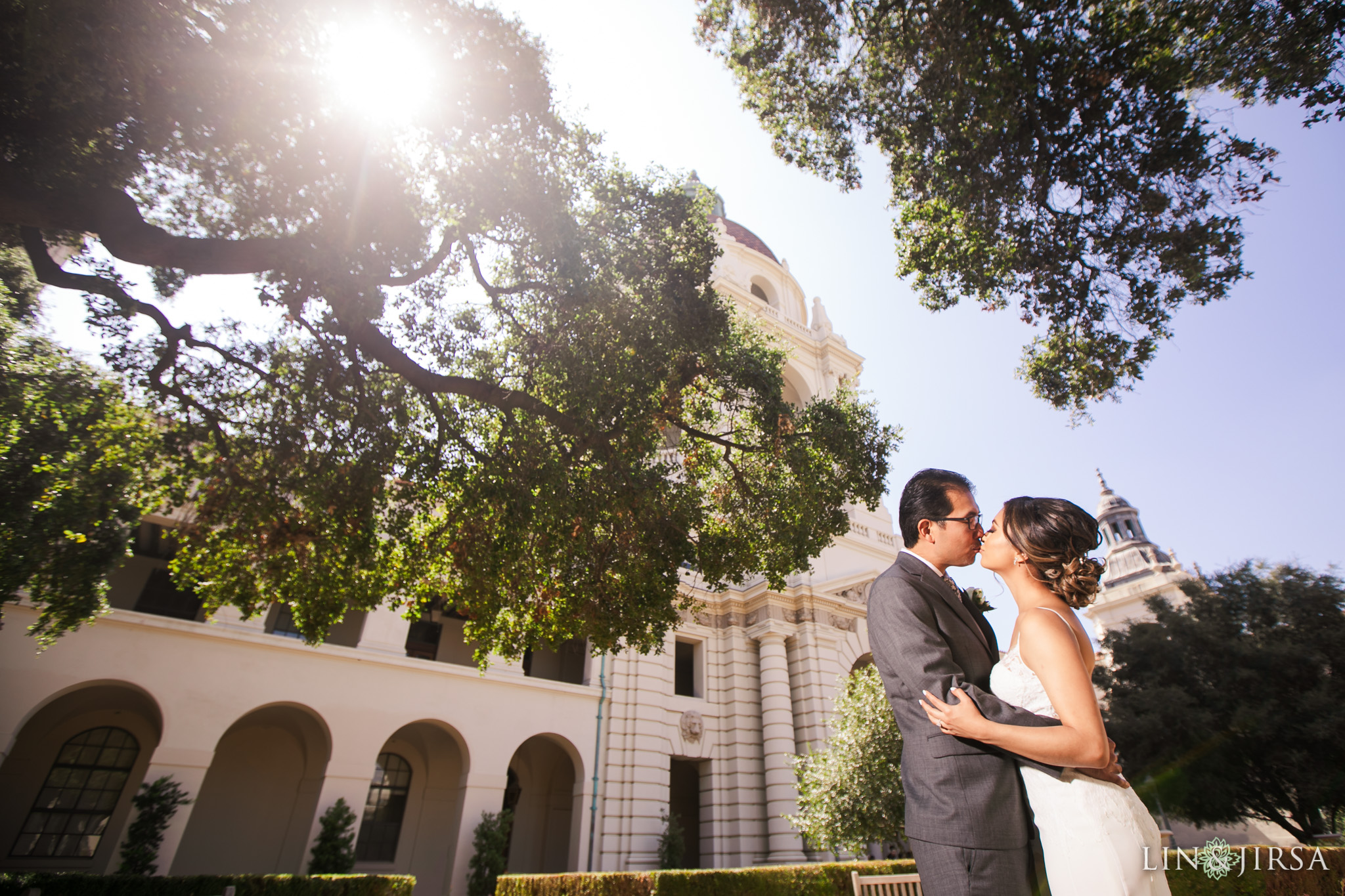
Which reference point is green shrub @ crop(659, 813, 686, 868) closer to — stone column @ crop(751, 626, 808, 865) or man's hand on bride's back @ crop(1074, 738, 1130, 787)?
stone column @ crop(751, 626, 808, 865)

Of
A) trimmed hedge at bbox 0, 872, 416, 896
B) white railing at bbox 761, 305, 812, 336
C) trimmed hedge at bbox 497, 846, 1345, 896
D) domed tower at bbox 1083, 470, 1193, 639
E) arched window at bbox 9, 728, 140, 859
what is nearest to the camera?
trimmed hedge at bbox 0, 872, 416, 896

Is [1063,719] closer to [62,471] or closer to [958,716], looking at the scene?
[958,716]

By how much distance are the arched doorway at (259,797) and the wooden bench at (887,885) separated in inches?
477

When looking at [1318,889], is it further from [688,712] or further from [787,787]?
[688,712]

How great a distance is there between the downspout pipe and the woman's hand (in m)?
15.2

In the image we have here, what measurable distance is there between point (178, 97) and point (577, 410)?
17.4 feet

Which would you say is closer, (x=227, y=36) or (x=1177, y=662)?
(x=227, y=36)

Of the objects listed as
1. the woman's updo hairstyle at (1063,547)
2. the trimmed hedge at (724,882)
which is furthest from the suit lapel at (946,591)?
the trimmed hedge at (724,882)

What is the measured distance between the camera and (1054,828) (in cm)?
209

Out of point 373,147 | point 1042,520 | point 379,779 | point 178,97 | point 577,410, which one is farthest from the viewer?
point 379,779

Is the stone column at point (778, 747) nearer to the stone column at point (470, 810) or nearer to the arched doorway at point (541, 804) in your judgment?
the arched doorway at point (541, 804)

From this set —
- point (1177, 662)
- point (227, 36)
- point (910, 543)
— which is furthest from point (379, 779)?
point (1177, 662)

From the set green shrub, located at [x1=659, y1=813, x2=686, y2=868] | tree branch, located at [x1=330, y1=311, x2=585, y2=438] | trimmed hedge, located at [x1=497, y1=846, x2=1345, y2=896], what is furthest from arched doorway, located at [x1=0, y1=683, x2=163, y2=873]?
green shrub, located at [x1=659, y1=813, x2=686, y2=868]

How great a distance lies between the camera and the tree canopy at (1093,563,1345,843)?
17.0m
